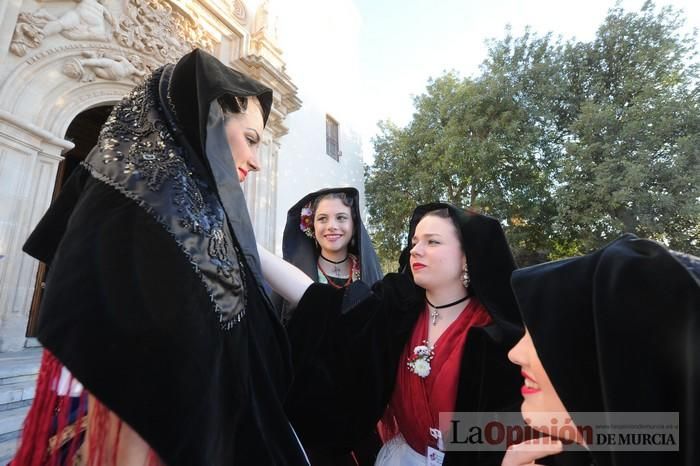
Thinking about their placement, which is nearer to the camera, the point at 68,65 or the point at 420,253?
the point at 420,253

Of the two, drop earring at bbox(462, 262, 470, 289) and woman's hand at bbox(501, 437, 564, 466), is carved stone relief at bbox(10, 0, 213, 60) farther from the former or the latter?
woman's hand at bbox(501, 437, 564, 466)

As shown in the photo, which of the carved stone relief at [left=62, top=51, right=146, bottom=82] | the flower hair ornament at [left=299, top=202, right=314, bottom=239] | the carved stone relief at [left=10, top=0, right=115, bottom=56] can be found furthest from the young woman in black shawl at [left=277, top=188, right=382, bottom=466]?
the carved stone relief at [left=10, top=0, right=115, bottom=56]

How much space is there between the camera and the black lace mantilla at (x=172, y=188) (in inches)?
36.7

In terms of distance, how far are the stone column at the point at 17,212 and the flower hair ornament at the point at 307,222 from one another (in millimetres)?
3450

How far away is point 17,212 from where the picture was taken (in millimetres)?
4156

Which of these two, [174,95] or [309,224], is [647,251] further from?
[309,224]

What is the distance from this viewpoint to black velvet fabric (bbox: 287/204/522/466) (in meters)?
1.52

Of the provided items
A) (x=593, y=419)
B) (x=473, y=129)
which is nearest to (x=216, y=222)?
(x=593, y=419)

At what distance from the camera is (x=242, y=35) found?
291 inches

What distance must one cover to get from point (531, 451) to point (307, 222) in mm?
2449

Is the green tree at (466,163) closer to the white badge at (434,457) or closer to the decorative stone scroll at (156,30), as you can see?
the decorative stone scroll at (156,30)

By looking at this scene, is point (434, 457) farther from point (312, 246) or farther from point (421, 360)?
point (312, 246)

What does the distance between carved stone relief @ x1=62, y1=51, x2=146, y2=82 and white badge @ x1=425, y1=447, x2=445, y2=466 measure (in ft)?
19.8

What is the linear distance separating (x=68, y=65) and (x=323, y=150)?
698 centimetres
